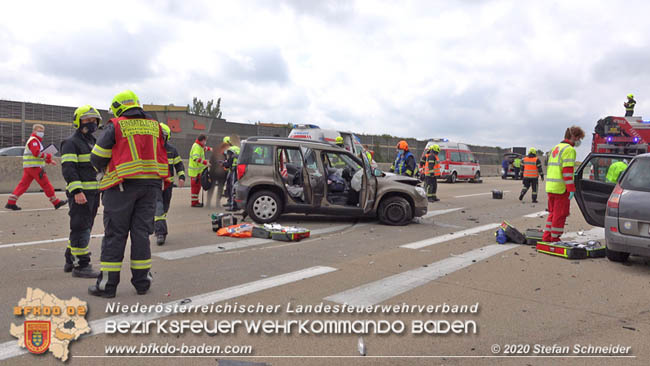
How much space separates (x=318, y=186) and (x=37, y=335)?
638cm

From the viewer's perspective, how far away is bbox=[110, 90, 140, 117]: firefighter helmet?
471cm

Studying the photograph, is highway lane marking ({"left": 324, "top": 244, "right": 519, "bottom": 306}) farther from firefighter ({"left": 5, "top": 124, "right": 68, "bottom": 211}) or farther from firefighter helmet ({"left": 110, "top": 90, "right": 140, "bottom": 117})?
firefighter ({"left": 5, "top": 124, "right": 68, "bottom": 211})

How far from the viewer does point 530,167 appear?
1590 centimetres

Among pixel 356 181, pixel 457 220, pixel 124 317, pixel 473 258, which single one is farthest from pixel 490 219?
pixel 124 317

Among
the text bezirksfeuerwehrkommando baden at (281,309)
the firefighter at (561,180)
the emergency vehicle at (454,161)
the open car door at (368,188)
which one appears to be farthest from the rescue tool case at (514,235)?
the emergency vehicle at (454,161)

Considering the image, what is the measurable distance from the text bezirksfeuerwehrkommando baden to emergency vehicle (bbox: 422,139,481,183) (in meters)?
21.9

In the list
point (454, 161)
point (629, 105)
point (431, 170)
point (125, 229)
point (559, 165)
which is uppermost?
point (629, 105)

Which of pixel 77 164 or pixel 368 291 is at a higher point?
pixel 77 164

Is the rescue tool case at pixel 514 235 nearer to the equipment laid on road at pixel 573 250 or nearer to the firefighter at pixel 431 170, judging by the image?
the equipment laid on road at pixel 573 250

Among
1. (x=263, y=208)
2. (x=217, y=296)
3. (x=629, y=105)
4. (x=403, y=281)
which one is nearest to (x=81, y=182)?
(x=217, y=296)

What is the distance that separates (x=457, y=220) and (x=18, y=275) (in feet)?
28.6

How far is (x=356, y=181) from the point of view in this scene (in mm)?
9891

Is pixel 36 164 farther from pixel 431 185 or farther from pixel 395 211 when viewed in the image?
pixel 431 185

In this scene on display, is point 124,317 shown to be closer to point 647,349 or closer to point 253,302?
point 253,302
